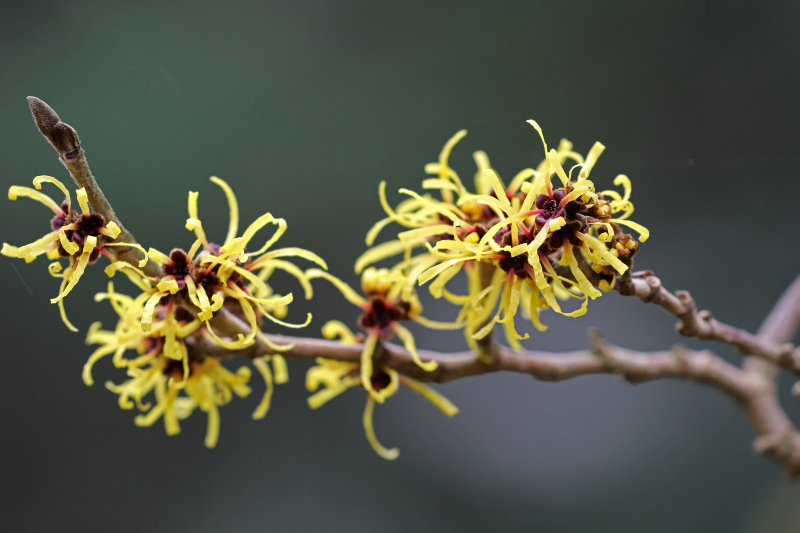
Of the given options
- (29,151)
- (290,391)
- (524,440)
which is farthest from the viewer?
(524,440)

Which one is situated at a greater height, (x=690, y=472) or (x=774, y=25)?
(x=774, y=25)

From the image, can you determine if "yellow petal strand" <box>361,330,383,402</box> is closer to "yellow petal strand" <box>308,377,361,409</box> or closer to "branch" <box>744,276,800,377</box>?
"yellow petal strand" <box>308,377,361,409</box>

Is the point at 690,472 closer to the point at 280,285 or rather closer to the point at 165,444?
the point at 280,285

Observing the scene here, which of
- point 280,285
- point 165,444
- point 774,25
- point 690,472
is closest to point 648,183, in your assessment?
point 774,25

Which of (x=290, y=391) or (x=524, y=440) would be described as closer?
(x=290, y=391)

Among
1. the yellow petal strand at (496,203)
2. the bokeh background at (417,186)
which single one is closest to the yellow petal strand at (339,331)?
the yellow petal strand at (496,203)

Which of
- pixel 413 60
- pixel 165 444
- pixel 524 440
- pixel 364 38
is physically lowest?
pixel 524 440

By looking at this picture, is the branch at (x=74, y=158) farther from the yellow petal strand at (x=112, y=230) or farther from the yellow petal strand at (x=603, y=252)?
the yellow petal strand at (x=603, y=252)
